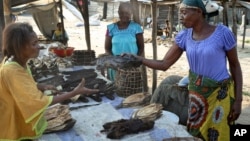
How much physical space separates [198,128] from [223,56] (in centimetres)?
67

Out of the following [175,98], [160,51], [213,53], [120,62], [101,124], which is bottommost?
[160,51]

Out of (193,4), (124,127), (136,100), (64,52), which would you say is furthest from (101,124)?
(64,52)

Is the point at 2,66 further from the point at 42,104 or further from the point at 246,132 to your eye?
the point at 246,132

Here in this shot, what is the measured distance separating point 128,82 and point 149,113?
892mm

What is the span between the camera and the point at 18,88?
209 centimetres

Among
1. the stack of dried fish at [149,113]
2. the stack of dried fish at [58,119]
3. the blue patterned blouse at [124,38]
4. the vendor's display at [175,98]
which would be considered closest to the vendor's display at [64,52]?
the blue patterned blouse at [124,38]

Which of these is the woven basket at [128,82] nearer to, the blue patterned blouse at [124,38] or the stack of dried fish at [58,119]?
the blue patterned blouse at [124,38]

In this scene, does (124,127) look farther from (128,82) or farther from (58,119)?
(128,82)

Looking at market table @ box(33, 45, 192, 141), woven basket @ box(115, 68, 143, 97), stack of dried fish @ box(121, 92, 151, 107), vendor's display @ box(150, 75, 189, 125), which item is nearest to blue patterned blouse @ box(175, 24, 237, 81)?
market table @ box(33, 45, 192, 141)

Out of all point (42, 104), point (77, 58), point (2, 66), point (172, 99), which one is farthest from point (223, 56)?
point (77, 58)

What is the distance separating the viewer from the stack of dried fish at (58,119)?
2.87 meters

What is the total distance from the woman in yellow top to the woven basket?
5.55ft

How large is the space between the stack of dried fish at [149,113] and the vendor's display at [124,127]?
141 mm

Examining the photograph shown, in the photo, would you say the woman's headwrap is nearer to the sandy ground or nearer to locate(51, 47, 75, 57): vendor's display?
locate(51, 47, 75, 57): vendor's display
